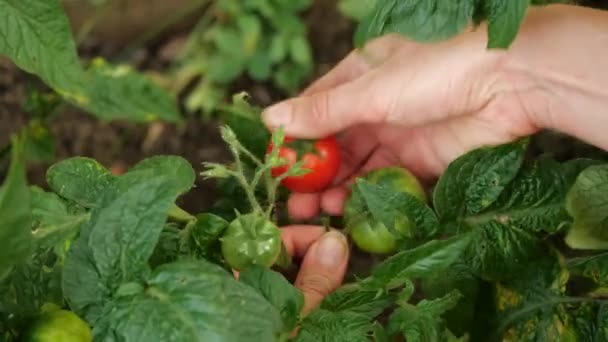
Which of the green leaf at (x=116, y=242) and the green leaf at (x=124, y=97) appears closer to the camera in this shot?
the green leaf at (x=116, y=242)

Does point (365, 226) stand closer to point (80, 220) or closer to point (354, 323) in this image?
point (354, 323)

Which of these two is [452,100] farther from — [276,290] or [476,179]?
[276,290]

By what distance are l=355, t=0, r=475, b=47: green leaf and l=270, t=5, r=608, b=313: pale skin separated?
25cm

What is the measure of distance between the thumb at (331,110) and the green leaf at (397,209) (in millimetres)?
224

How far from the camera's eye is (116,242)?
683 mm

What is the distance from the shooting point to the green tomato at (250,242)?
0.82 metres

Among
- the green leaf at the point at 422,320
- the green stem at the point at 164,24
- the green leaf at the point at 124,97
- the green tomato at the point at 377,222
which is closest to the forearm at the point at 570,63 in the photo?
the green tomato at the point at 377,222

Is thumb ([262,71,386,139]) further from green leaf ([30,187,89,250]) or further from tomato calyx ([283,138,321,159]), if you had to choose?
green leaf ([30,187,89,250])

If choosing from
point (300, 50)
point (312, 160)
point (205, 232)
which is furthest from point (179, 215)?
point (300, 50)

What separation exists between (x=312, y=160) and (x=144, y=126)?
3.85 ft

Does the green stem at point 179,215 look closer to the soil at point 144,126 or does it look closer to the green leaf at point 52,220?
the green leaf at point 52,220

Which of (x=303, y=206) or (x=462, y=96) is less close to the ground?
(x=462, y=96)

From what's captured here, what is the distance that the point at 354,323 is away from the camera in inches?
31.9

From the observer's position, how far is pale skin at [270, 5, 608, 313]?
1.01 meters
